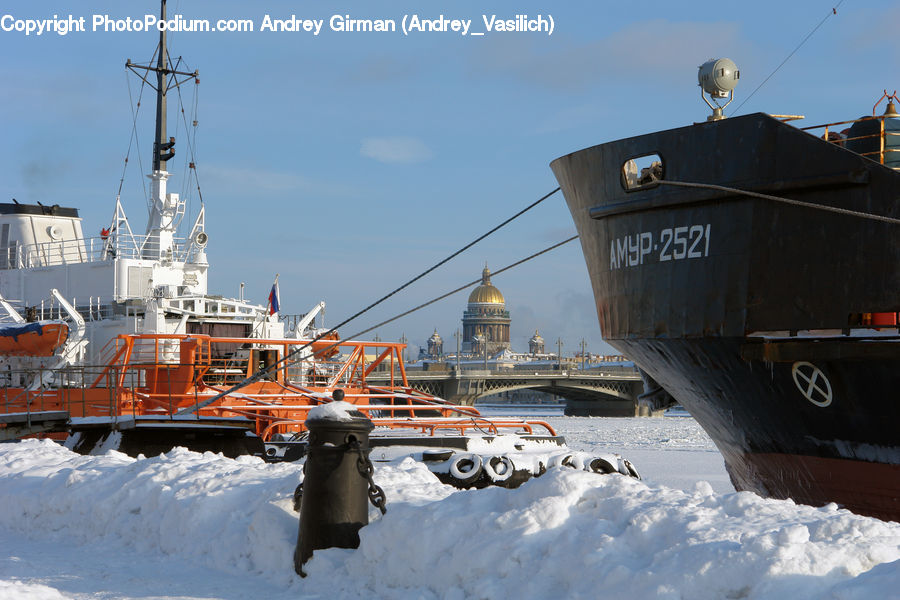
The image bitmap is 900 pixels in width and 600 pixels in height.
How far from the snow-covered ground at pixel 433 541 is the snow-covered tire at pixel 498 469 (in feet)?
7.77

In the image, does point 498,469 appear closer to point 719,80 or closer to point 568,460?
point 568,460

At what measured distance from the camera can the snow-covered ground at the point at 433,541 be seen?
171 inches

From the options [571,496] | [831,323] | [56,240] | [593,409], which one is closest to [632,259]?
[831,323]

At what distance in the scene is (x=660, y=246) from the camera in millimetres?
10375

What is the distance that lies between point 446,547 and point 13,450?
760 cm

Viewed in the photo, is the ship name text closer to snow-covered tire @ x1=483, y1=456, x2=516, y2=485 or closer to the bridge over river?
snow-covered tire @ x1=483, y1=456, x2=516, y2=485

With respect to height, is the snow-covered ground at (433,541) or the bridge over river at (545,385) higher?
the snow-covered ground at (433,541)

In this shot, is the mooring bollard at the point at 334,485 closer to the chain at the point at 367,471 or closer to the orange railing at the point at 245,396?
the chain at the point at 367,471

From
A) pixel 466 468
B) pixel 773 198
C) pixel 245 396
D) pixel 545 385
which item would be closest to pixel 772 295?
pixel 773 198

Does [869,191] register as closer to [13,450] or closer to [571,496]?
[571,496]

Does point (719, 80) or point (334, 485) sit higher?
point (719, 80)

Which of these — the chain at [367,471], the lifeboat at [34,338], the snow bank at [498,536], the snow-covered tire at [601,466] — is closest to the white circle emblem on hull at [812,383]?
the snow-covered tire at [601,466]

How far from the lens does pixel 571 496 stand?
17.8 feet

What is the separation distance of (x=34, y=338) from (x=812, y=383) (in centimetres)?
1676
